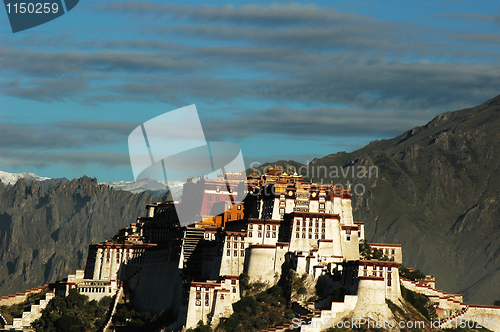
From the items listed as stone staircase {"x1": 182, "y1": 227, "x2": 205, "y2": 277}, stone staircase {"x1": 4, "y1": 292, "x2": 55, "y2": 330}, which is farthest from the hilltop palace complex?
stone staircase {"x1": 4, "y1": 292, "x2": 55, "y2": 330}

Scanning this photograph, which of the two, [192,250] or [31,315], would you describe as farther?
[31,315]

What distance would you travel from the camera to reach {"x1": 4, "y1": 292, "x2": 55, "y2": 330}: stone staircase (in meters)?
158

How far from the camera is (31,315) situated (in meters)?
159

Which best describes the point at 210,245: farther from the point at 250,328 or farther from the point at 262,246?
the point at 250,328

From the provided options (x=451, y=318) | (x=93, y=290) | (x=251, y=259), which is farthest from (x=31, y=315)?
(x=451, y=318)

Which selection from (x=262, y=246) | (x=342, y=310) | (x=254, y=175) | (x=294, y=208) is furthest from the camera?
(x=254, y=175)

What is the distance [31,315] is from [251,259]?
4299 centimetres

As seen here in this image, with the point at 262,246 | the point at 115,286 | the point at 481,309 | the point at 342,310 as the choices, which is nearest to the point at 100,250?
the point at 115,286

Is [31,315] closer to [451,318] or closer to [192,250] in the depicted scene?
[192,250]

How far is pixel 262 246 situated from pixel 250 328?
1739 cm

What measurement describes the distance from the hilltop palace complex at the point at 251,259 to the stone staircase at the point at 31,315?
11.0 feet

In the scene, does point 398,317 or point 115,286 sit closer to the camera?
point 398,317

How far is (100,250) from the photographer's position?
544 ft

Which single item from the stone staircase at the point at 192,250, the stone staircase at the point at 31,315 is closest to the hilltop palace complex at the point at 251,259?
the stone staircase at the point at 192,250
